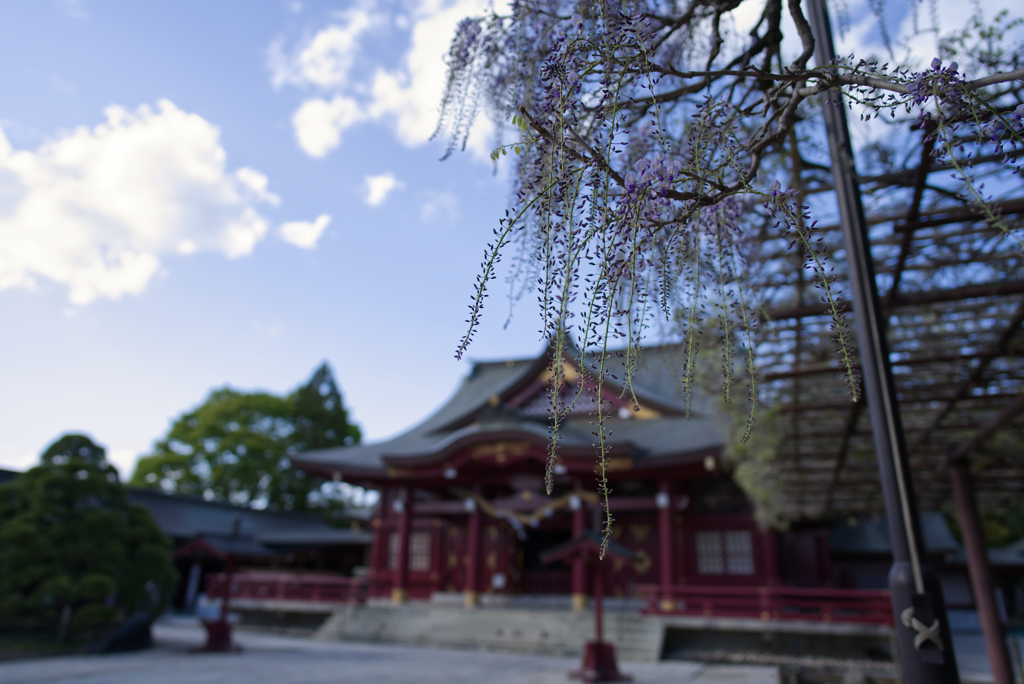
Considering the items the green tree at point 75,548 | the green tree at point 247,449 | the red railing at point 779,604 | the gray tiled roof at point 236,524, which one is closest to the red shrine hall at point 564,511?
the red railing at point 779,604

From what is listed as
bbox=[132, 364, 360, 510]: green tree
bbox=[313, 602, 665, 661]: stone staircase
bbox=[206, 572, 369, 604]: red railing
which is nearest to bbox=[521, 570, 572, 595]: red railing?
bbox=[313, 602, 665, 661]: stone staircase

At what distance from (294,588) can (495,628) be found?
6.26m

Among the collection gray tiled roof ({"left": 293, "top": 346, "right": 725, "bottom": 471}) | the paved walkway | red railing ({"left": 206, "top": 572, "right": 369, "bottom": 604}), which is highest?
gray tiled roof ({"left": 293, "top": 346, "right": 725, "bottom": 471})

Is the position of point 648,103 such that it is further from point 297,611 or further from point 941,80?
point 297,611

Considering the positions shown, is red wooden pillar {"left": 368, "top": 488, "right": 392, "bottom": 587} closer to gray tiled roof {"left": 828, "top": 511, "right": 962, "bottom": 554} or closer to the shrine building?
the shrine building

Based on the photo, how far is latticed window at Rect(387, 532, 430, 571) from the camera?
16.5m

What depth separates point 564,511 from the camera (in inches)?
593

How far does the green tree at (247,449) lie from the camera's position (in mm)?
33312

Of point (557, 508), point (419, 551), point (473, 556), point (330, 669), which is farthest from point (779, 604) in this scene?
point (419, 551)

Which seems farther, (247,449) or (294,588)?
(247,449)

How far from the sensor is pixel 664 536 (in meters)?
13.2

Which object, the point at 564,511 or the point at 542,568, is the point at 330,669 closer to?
the point at 564,511

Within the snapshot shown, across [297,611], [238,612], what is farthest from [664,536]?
[238,612]

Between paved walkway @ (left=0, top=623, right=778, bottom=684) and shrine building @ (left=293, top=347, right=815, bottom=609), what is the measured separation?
2638mm
